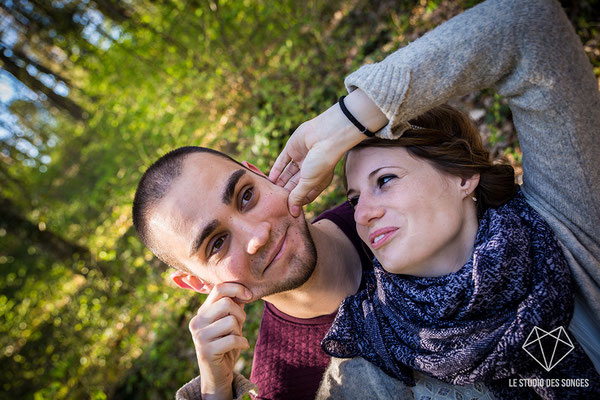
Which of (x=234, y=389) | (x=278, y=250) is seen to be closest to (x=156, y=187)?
(x=278, y=250)

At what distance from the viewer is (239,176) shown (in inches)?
87.5

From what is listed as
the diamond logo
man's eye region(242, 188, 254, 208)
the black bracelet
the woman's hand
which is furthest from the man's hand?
the diamond logo

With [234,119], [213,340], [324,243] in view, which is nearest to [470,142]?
[324,243]

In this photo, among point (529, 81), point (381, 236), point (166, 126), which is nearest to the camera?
point (529, 81)

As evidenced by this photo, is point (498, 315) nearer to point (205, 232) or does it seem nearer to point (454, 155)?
point (454, 155)

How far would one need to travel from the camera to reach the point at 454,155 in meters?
1.96

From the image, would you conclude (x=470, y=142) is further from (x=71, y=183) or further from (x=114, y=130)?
(x=71, y=183)

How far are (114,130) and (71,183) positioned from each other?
7716mm

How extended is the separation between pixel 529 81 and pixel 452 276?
91cm

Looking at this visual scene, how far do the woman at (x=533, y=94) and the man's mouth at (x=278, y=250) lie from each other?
0.73 m

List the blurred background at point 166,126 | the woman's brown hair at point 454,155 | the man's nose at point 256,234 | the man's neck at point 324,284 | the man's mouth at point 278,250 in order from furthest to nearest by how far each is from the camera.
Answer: the blurred background at point 166,126
the man's neck at point 324,284
the man's mouth at point 278,250
the man's nose at point 256,234
the woman's brown hair at point 454,155

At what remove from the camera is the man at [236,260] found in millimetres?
2090

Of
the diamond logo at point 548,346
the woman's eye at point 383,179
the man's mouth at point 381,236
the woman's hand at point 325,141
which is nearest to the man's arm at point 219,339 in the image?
the woman's hand at point 325,141

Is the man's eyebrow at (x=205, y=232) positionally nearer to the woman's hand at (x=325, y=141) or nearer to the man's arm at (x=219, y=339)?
the man's arm at (x=219, y=339)
